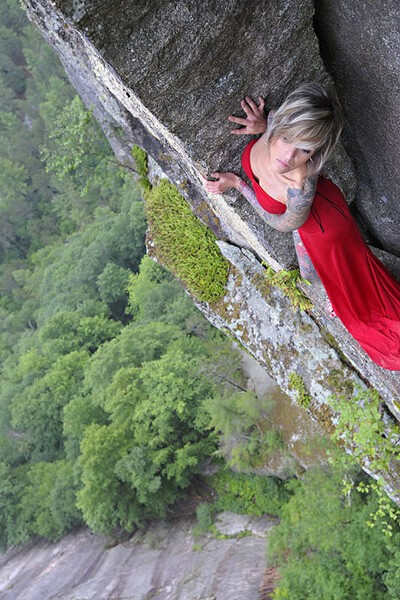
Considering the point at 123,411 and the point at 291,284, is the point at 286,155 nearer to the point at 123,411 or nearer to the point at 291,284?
the point at 291,284

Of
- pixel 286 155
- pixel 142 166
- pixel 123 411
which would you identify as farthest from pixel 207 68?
pixel 123 411

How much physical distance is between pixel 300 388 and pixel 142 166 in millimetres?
4825

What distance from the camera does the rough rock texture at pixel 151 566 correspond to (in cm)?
1794

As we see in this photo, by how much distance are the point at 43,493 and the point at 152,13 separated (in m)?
26.9

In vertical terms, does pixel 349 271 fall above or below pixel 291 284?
above

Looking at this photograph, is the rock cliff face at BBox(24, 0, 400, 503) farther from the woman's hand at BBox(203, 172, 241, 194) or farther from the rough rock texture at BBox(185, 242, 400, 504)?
the rough rock texture at BBox(185, 242, 400, 504)

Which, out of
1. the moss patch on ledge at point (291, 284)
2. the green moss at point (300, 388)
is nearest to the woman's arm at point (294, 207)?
the moss patch on ledge at point (291, 284)

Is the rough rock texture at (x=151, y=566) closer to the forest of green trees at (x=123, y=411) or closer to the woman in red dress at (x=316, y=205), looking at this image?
the forest of green trees at (x=123, y=411)

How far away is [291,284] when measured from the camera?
6.60 m

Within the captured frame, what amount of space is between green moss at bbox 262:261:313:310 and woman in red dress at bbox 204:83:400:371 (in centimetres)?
67

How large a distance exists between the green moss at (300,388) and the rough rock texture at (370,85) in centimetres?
323

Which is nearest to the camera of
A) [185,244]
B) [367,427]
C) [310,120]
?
[310,120]

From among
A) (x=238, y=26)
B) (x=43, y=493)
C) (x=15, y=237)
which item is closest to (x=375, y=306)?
(x=238, y=26)

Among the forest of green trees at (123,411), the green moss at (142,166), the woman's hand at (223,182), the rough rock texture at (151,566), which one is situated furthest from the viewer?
the rough rock texture at (151,566)
